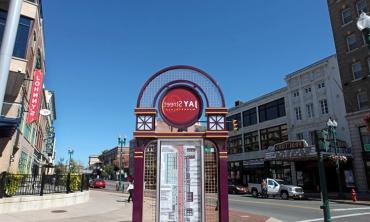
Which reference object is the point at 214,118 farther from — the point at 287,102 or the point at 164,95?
the point at 287,102

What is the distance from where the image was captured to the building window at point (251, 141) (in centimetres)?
5238

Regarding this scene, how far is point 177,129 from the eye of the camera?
11750 millimetres

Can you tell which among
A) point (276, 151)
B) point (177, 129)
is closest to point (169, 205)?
point (177, 129)

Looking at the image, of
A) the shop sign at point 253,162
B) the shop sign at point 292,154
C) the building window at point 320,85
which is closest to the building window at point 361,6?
the building window at point 320,85

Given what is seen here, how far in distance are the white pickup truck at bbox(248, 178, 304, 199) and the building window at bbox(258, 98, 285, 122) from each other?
15374mm

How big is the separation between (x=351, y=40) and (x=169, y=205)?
35.1 m

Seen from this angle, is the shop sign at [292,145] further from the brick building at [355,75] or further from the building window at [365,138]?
the building window at [365,138]

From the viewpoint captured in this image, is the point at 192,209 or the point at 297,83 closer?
the point at 192,209

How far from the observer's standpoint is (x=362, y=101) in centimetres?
3559

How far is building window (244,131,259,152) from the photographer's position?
52.4m

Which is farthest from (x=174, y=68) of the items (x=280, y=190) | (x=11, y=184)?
(x=280, y=190)

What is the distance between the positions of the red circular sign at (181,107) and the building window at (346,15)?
33667 millimetres

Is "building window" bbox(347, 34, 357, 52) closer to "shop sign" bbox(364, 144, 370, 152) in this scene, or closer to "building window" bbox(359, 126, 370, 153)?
"building window" bbox(359, 126, 370, 153)

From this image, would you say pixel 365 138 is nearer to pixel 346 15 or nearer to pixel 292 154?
pixel 292 154
